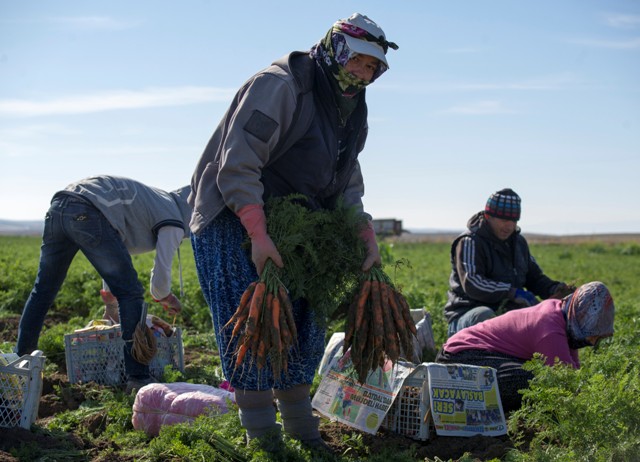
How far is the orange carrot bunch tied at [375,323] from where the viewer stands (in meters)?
3.62

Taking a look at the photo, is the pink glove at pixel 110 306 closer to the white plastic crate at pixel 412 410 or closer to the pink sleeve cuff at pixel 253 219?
the white plastic crate at pixel 412 410

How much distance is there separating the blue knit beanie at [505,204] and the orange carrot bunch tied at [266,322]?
126 inches

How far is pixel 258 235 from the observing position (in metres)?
3.46

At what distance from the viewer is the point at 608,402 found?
353cm

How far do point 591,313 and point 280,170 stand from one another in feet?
7.26

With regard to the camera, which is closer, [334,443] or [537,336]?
[334,443]

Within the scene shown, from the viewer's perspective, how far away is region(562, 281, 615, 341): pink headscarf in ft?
15.0

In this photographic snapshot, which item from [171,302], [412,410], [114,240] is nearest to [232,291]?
[412,410]

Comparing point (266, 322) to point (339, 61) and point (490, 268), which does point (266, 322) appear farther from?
point (490, 268)

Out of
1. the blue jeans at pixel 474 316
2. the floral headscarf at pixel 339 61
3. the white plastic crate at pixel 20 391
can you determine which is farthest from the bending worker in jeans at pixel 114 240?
the blue jeans at pixel 474 316

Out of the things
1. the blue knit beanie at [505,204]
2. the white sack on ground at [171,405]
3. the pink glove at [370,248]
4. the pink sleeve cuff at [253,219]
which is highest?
the blue knit beanie at [505,204]

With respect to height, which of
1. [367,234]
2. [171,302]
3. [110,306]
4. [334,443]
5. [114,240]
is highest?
[367,234]

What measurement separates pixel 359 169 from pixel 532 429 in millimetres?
1816

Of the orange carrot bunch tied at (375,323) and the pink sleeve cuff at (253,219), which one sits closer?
the pink sleeve cuff at (253,219)
